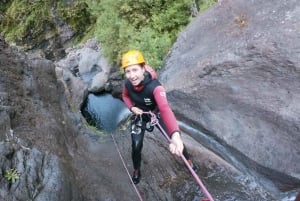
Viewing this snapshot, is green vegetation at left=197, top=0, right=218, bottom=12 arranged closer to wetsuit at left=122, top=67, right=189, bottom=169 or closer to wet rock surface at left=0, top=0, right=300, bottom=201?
wet rock surface at left=0, top=0, right=300, bottom=201

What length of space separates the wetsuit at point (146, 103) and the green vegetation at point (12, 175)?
1847mm

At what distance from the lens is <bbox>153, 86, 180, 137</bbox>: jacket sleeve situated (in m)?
4.80

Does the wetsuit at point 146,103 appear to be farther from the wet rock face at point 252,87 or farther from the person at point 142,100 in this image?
the wet rock face at point 252,87

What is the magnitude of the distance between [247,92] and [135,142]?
313 cm

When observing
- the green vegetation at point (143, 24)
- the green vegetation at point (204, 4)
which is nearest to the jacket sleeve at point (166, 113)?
the green vegetation at point (143, 24)

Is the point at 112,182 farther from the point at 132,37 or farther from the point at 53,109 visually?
the point at 132,37

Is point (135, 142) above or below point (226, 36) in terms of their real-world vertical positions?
below

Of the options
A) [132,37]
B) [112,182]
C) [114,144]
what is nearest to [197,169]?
[112,182]

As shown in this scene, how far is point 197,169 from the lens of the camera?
722 cm

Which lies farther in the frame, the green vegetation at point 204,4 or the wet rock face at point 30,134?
the green vegetation at point 204,4

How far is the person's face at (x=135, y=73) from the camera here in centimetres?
516

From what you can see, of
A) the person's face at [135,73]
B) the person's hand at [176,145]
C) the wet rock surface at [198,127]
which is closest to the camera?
the person's hand at [176,145]

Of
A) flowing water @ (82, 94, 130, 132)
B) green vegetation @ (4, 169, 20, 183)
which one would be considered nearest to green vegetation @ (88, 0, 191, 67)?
flowing water @ (82, 94, 130, 132)

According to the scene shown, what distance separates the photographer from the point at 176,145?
172 inches
